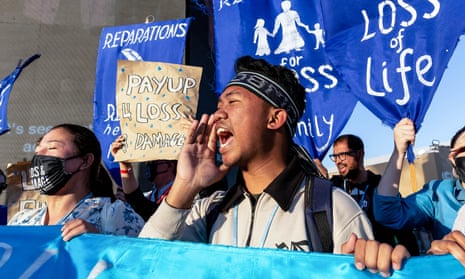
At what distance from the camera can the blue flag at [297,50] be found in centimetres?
377

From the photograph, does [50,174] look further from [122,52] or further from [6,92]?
[6,92]

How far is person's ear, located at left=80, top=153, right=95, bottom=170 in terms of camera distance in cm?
266

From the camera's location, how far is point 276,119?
1983 mm

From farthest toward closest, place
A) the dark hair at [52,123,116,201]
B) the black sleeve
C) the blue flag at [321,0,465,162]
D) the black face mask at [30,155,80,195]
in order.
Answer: the black sleeve → the blue flag at [321,0,465,162] → the dark hair at [52,123,116,201] → the black face mask at [30,155,80,195]

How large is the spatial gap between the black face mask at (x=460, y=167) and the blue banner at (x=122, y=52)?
3.48 m

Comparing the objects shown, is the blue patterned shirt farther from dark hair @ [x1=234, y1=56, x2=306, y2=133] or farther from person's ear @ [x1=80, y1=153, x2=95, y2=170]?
dark hair @ [x1=234, y1=56, x2=306, y2=133]

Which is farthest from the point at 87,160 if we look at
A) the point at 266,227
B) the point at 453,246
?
the point at 453,246

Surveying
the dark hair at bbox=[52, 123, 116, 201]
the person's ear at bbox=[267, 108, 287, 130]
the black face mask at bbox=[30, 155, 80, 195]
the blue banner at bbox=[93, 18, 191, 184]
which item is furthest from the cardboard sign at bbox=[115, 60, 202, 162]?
the person's ear at bbox=[267, 108, 287, 130]

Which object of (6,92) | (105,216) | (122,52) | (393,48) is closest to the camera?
(105,216)

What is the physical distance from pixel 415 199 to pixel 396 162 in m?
0.33

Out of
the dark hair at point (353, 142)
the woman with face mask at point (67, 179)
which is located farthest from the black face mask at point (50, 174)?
the dark hair at point (353, 142)

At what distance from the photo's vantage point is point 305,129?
388 cm

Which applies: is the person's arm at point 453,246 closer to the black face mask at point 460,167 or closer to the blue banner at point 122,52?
the black face mask at point 460,167

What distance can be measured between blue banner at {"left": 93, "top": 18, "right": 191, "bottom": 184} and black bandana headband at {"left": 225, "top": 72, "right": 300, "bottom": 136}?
3429 mm
